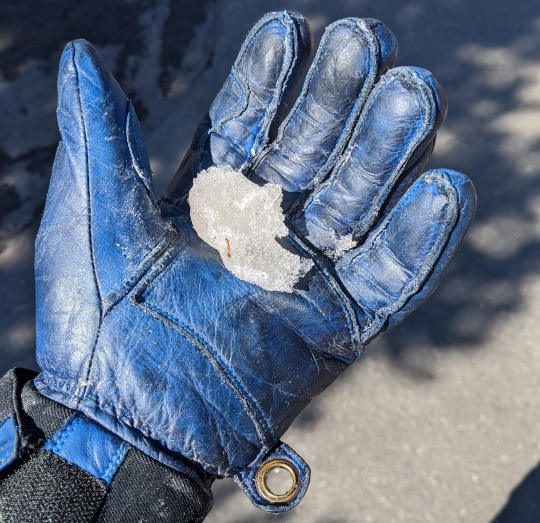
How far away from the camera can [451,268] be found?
2617 mm

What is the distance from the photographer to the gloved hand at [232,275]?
141cm

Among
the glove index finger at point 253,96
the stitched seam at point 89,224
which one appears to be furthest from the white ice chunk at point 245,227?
the stitched seam at point 89,224

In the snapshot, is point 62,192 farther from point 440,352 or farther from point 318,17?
point 318,17

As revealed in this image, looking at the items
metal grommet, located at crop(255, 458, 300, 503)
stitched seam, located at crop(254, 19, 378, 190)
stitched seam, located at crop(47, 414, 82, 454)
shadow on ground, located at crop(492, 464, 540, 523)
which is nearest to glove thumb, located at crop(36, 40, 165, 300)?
stitched seam, located at crop(47, 414, 82, 454)

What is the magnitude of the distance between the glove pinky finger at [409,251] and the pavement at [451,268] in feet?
3.18

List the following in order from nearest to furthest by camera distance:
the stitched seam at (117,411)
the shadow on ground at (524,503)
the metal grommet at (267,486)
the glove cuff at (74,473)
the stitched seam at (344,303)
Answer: the glove cuff at (74,473) < the stitched seam at (117,411) < the metal grommet at (267,486) < the stitched seam at (344,303) < the shadow on ground at (524,503)

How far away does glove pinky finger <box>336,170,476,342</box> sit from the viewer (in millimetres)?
1451

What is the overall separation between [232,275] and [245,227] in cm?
15

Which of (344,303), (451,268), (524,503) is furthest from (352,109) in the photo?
(524,503)

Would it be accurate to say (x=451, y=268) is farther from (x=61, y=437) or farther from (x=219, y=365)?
→ (x=61, y=437)

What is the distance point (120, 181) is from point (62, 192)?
17 centimetres


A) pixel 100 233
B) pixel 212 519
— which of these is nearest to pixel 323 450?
pixel 212 519

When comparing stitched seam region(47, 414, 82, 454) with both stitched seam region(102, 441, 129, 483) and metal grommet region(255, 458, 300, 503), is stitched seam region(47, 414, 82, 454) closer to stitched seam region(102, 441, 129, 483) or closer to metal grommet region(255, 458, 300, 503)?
stitched seam region(102, 441, 129, 483)

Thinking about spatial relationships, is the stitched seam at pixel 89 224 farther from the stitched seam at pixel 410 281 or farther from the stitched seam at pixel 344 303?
the stitched seam at pixel 410 281
